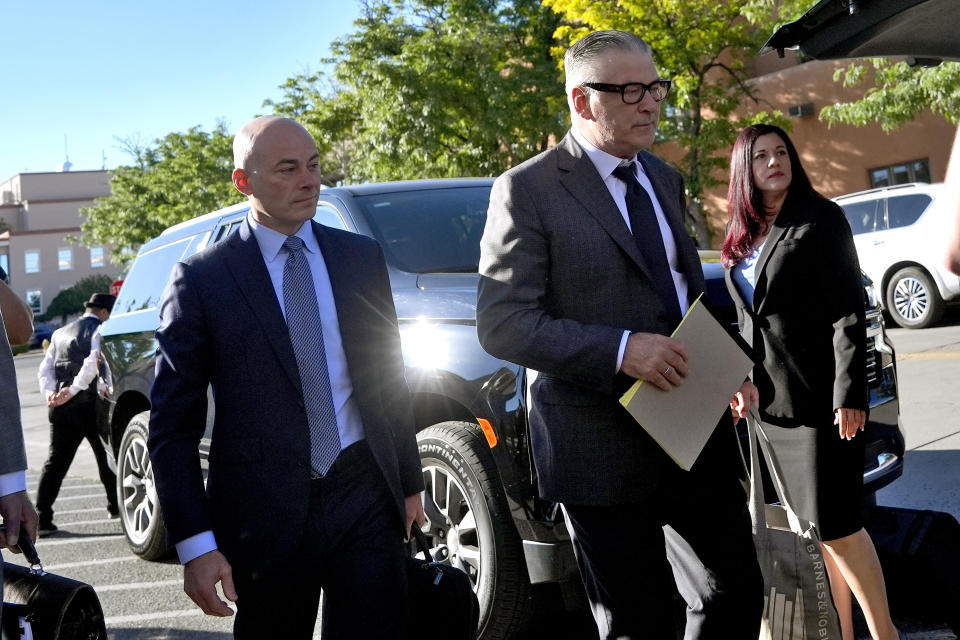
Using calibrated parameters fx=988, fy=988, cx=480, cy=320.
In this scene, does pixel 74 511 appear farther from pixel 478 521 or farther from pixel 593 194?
pixel 593 194

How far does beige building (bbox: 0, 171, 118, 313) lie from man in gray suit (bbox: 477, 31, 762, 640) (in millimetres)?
80820

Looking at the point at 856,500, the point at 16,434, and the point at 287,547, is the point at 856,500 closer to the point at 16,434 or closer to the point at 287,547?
the point at 287,547

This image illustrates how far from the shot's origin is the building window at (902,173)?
22094 millimetres

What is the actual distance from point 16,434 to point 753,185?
8.44 ft

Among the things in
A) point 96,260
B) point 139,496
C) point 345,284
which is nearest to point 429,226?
point 345,284

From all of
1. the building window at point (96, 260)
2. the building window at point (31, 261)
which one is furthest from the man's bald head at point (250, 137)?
the building window at point (96, 260)

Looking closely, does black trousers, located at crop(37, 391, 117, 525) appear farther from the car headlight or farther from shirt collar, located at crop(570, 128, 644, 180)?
shirt collar, located at crop(570, 128, 644, 180)

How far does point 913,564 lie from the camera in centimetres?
373

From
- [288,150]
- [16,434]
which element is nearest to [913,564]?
[288,150]

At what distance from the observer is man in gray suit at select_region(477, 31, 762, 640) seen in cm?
247

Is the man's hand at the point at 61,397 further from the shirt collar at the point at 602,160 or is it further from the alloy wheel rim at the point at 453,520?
the shirt collar at the point at 602,160

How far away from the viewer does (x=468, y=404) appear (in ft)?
12.6

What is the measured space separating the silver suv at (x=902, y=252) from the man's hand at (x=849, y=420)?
Answer: 33.0ft

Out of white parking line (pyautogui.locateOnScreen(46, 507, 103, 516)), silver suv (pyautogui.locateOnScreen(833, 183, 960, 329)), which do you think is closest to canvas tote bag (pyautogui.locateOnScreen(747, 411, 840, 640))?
white parking line (pyautogui.locateOnScreen(46, 507, 103, 516))
